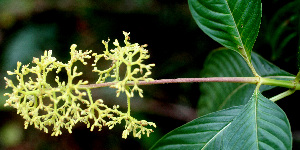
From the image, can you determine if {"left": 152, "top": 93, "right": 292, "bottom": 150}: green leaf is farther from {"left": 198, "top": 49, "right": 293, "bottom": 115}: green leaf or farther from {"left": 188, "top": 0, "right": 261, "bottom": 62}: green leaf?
{"left": 198, "top": 49, "right": 293, "bottom": 115}: green leaf

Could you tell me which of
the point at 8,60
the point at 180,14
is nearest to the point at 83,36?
the point at 8,60

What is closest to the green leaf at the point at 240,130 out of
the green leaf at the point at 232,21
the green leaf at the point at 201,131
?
the green leaf at the point at 201,131

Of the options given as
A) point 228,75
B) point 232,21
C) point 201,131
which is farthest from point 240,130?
point 228,75

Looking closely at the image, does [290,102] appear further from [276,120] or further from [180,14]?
[180,14]

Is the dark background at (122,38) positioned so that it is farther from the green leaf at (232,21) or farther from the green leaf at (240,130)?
the green leaf at (240,130)

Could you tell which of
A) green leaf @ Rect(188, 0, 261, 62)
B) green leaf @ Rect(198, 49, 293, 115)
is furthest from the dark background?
green leaf @ Rect(188, 0, 261, 62)

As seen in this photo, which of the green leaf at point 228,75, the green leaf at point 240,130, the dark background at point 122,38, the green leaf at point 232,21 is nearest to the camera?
the green leaf at point 240,130

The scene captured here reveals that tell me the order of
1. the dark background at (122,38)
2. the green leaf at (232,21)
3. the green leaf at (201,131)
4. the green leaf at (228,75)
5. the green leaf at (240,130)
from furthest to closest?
the dark background at (122,38) → the green leaf at (228,75) → the green leaf at (232,21) → the green leaf at (201,131) → the green leaf at (240,130)
